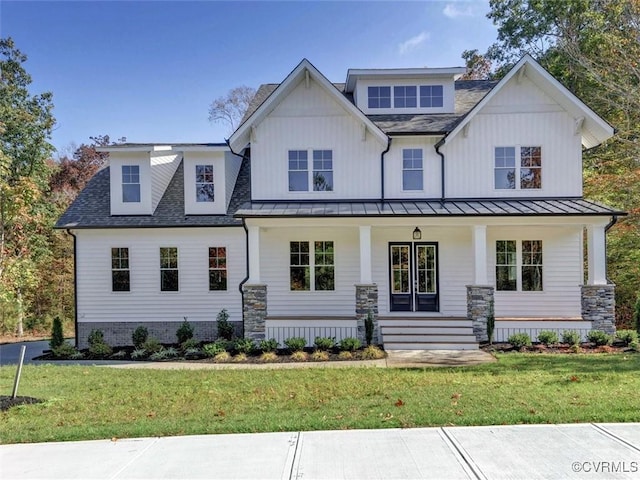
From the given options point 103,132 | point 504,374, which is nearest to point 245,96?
point 103,132

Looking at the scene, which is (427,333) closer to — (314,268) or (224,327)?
(314,268)

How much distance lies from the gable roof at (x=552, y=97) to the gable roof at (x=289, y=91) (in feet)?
8.58

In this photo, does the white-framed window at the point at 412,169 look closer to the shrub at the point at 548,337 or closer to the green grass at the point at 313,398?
the shrub at the point at 548,337

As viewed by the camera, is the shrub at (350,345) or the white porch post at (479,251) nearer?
the shrub at (350,345)

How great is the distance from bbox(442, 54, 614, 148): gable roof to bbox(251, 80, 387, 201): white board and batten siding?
275 cm

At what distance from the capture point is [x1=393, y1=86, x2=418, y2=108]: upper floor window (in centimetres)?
1477

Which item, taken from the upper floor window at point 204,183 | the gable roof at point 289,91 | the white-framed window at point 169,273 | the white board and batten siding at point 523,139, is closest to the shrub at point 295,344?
the white-framed window at point 169,273

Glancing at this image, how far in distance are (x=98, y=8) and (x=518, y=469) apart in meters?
14.2

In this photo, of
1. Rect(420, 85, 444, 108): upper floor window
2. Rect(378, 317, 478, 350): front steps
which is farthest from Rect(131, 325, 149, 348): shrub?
Rect(420, 85, 444, 108): upper floor window

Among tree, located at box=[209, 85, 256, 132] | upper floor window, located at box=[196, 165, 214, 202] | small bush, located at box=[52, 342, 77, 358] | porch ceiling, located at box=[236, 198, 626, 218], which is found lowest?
small bush, located at box=[52, 342, 77, 358]

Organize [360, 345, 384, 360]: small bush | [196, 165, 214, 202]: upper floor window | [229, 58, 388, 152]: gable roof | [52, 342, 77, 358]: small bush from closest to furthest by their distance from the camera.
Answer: [360, 345, 384, 360]: small bush, [52, 342, 77, 358]: small bush, [229, 58, 388, 152]: gable roof, [196, 165, 214, 202]: upper floor window

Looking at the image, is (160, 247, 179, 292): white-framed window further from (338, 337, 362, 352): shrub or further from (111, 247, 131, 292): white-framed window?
(338, 337, 362, 352): shrub

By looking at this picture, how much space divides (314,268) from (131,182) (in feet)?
23.4

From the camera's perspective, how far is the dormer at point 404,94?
1459 cm
